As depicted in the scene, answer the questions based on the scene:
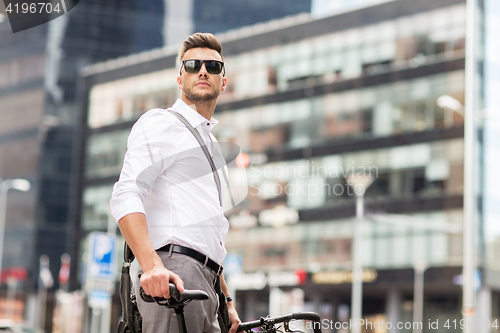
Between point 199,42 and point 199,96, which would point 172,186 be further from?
point 199,42

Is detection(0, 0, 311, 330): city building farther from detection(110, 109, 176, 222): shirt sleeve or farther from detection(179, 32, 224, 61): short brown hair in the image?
detection(110, 109, 176, 222): shirt sleeve

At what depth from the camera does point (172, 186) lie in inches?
114

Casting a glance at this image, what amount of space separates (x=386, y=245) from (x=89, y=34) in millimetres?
47131

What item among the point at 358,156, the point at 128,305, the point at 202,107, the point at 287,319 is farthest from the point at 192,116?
the point at 358,156

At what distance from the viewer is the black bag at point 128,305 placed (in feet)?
9.16

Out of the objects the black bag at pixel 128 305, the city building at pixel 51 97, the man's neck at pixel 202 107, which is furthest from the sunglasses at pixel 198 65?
the city building at pixel 51 97

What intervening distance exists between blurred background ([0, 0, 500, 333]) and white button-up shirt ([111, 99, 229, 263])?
105ft

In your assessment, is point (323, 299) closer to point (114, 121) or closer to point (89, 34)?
point (114, 121)

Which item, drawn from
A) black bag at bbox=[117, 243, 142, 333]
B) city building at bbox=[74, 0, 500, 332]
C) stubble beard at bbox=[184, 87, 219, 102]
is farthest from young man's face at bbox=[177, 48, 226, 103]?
city building at bbox=[74, 0, 500, 332]

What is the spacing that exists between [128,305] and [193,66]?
1030 mm

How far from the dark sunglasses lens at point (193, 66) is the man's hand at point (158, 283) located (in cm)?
99

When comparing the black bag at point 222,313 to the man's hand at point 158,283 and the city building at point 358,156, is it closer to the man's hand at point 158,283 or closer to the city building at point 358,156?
the man's hand at point 158,283

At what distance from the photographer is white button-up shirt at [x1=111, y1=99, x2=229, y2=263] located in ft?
9.16

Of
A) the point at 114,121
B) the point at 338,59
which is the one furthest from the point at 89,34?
the point at 338,59
